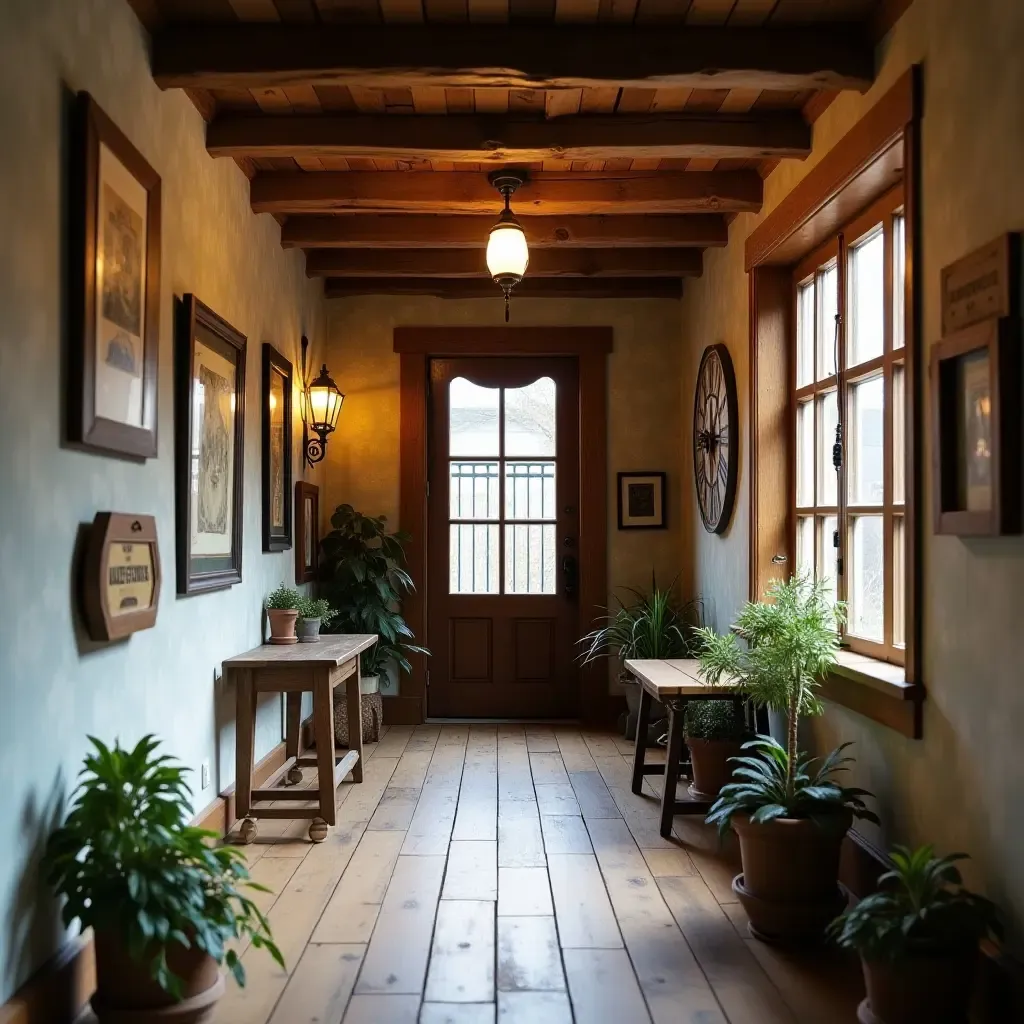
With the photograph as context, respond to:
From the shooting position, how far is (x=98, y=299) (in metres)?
2.55

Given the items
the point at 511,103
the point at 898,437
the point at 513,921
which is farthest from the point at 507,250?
the point at 513,921

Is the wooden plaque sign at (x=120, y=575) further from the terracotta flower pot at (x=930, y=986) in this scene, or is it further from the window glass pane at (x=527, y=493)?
the window glass pane at (x=527, y=493)

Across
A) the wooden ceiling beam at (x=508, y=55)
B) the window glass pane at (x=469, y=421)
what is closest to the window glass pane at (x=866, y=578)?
the wooden ceiling beam at (x=508, y=55)

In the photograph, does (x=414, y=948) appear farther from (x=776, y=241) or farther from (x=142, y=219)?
(x=776, y=241)

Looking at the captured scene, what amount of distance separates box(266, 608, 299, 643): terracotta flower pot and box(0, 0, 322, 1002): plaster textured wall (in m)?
0.80

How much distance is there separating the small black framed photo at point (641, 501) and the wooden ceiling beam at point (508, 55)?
10.4 ft

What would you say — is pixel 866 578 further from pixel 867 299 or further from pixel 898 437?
pixel 867 299

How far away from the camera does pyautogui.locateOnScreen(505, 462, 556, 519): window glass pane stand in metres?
6.20

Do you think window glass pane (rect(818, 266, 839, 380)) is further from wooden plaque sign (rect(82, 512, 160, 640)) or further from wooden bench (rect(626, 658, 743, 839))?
wooden plaque sign (rect(82, 512, 160, 640))

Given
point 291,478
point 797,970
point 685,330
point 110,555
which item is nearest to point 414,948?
point 797,970

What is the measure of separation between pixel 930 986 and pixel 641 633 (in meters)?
3.49

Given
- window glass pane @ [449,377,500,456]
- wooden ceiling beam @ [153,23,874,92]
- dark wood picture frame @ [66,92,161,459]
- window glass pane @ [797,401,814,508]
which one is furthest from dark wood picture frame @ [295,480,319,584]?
window glass pane @ [797,401,814,508]

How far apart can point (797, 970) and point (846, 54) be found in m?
2.75

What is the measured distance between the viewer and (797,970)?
2.60m
